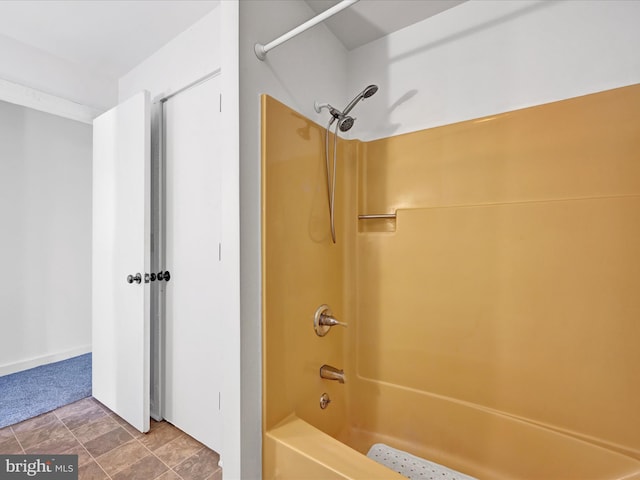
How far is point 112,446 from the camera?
1.69 metres

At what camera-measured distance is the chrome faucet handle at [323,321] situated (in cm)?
141

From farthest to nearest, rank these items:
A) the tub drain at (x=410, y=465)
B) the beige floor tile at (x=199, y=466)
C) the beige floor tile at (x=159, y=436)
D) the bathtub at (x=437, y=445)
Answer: the beige floor tile at (x=159, y=436), the beige floor tile at (x=199, y=466), the tub drain at (x=410, y=465), the bathtub at (x=437, y=445)

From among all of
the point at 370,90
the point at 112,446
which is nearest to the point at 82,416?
the point at 112,446

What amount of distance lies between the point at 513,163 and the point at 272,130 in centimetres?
107

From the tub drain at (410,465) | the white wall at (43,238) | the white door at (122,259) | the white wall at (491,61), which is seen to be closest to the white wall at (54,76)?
the white door at (122,259)

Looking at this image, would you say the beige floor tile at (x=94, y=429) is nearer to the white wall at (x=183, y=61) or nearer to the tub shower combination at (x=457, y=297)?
the tub shower combination at (x=457, y=297)

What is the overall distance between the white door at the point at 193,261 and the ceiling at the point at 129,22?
0.38m

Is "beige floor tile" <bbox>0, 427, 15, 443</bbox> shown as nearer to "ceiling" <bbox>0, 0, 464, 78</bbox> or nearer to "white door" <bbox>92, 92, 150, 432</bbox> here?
"white door" <bbox>92, 92, 150, 432</bbox>

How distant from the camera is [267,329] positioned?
3.72ft

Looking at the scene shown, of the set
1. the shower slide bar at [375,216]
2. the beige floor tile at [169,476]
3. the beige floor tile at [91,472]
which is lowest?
the beige floor tile at [169,476]

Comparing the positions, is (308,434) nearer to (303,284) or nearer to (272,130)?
(303,284)

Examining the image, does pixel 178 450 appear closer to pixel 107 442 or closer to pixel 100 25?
pixel 107 442

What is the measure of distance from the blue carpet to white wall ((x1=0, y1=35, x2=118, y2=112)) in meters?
2.31

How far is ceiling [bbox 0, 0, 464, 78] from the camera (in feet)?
4.81
